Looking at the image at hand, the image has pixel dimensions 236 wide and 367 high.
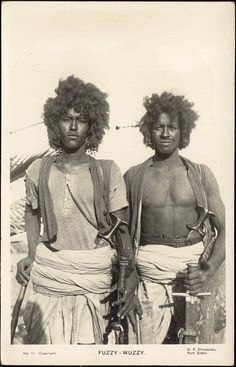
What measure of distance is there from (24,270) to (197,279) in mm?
1057

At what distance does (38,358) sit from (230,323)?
1202 mm

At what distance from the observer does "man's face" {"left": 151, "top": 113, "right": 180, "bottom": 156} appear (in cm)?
364

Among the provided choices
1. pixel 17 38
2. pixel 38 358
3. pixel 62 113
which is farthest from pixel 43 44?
pixel 38 358

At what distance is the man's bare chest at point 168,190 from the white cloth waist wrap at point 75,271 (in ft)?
1.33

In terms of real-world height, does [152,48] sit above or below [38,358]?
above

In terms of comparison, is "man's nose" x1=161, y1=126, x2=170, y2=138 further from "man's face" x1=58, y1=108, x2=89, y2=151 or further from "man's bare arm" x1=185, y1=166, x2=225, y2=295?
"man's face" x1=58, y1=108, x2=89, y2=151

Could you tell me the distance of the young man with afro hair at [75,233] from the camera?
11.9 ft

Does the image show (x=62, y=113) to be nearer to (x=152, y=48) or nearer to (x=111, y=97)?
(x=111, y=97)

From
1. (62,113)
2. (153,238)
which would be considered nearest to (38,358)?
(153,238)

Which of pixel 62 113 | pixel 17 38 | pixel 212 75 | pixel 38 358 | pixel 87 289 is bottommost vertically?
pixel 38 358

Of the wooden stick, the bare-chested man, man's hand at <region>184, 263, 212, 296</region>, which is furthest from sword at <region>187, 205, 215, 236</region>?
the wooden stick

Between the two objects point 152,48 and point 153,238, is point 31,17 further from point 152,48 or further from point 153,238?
point 153,238

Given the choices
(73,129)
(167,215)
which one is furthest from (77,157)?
(167,215)

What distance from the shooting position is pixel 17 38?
371 cm
